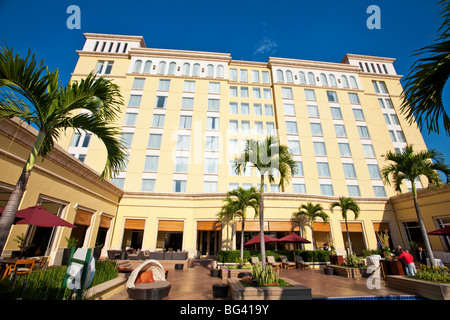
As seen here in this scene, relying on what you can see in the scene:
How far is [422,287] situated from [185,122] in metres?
24.1

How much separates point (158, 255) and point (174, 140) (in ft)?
43.6

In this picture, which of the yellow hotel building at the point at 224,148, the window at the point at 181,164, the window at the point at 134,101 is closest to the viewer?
the yellow hotel building at the point at 224,148

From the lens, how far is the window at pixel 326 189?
79.7ft

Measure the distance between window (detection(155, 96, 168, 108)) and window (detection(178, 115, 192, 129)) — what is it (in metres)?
3.09

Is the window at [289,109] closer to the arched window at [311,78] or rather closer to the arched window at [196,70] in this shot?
the arched window at [311,78]

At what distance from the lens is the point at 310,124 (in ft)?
91.5

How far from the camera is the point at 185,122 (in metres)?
25.8

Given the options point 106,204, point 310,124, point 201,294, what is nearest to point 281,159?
point 201,294

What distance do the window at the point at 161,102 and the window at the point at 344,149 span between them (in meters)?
23.7

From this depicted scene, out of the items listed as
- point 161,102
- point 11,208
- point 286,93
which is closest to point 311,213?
point 286,93

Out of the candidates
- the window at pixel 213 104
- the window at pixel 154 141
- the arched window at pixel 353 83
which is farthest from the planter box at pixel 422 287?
the arched window at pixel 353 83

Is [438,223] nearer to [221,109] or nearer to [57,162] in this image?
[221,109]

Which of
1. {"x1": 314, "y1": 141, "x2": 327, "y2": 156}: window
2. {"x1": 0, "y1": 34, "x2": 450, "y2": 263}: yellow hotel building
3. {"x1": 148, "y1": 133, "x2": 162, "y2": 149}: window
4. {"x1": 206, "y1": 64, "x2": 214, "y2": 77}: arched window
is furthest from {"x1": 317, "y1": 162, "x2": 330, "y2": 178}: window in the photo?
{"x1": 148, "y1": 133, "x2": 162, "y2": 149}: window

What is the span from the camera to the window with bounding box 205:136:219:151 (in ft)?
82.2
